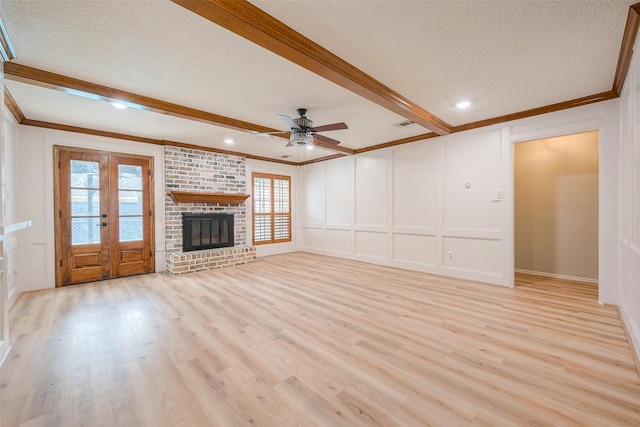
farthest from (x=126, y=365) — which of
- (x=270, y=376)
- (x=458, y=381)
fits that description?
(x=458, y=381)

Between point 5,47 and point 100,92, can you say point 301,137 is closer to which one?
point 100,92

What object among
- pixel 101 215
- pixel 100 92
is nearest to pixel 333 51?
pixel 100 92

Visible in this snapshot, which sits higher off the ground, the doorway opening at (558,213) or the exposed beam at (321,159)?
the exposed beam at (321,159)

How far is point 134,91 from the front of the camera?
302cm

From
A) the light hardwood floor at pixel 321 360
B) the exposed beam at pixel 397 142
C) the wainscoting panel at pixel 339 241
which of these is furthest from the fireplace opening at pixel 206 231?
the exposed beam at pixel 397 142

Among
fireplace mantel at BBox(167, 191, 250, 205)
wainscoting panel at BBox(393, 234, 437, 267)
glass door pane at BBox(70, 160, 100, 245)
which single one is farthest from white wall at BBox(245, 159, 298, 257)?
wainscoting panel at BBox(393, 234, 437, 267)

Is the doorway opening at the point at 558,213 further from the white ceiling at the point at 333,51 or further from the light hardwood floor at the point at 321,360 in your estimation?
the white ceiling at the point at 333,51

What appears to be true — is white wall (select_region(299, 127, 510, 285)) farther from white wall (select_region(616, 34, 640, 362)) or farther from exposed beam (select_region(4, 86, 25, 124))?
exposed beam (select_region(4, 86, 25, 124))

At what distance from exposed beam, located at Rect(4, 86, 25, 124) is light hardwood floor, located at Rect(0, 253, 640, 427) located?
8.33 ft

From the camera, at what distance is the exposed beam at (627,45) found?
6.05 ft

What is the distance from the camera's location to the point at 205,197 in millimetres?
5594

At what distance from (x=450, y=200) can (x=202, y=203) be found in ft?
16.4

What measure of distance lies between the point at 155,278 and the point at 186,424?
394 cm

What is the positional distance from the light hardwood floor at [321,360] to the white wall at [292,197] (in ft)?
9.95
